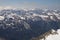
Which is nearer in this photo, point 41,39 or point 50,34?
point 41,39

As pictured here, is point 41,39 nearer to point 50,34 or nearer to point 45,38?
point 45,38

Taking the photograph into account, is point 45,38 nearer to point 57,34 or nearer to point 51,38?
point 51,38

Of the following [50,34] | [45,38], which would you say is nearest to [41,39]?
[45,38]

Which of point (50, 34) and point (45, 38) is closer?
point (45, 38)

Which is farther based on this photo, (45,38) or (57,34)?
(57,34)

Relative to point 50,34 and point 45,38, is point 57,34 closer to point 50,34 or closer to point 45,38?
point 50,34

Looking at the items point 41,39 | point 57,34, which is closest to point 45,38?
point 41,39

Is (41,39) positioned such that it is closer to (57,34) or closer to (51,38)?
(51,38)
